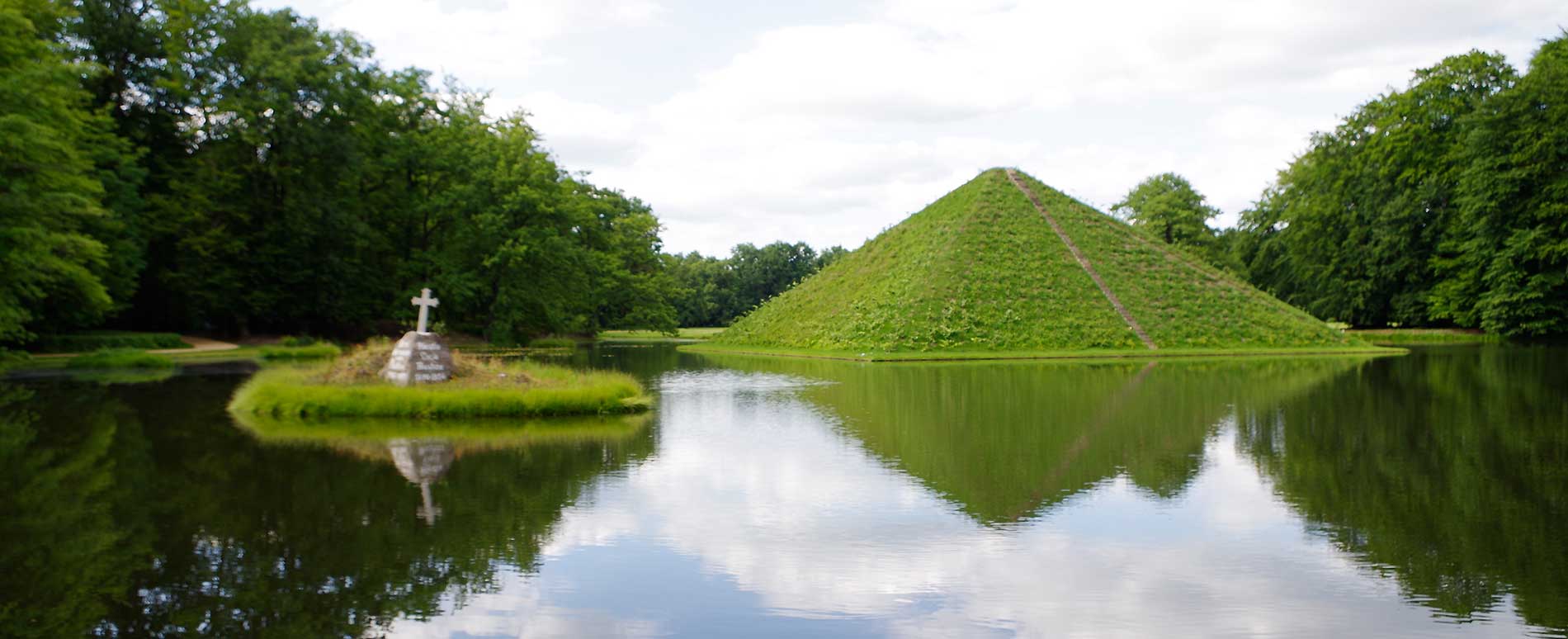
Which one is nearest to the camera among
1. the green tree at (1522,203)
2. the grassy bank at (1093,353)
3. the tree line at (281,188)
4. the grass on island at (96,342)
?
the grass on island at (96,342)

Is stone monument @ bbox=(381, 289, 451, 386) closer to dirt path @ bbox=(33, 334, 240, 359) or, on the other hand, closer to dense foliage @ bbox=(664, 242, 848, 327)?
dirt path @ bbox=(33, 334, 240, 359)

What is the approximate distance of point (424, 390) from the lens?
2048 cm

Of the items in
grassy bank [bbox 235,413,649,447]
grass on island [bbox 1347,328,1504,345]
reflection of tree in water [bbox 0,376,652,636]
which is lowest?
reflection of tree in water [bbox 0,376,652,636]

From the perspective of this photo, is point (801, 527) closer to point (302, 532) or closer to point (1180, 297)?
point (302, 532)

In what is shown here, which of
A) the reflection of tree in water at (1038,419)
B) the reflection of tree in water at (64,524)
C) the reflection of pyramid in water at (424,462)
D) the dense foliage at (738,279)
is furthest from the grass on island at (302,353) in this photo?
the dense foliage at (738,279)

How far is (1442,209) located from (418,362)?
65167 mm

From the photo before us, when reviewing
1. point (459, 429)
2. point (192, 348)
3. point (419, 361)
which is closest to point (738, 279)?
point (192, 348)

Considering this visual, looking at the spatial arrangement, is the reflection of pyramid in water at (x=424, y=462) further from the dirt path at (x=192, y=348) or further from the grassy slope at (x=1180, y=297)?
the grassy slope at (x=1180, y=297)

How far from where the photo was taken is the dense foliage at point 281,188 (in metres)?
45.4

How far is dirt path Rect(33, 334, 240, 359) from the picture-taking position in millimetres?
40744

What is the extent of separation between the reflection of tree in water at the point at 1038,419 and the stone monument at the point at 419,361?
27.3ft

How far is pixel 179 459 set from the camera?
1452 centimetres

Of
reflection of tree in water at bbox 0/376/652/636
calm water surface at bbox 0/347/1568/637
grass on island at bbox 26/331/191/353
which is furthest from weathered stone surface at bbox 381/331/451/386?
grass on island at bbox 26/331/191/353

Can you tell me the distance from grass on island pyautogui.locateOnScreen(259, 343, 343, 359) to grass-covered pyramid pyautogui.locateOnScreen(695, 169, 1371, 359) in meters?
20.5
